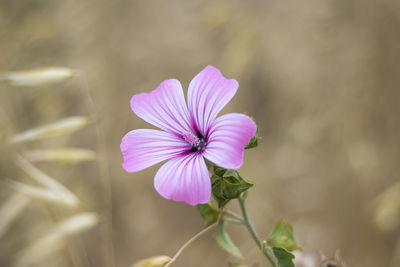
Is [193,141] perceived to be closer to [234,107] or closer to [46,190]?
[46,190]

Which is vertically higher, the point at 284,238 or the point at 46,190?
the point at 46,190

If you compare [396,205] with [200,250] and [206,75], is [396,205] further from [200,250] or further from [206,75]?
[206,75]

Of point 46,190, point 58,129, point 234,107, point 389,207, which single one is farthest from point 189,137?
point 234,107

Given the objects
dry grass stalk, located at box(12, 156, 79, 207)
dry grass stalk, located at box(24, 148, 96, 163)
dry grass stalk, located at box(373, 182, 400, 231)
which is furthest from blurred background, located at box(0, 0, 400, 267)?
dry grass stalk, located at box(12, 156, 79, 207)

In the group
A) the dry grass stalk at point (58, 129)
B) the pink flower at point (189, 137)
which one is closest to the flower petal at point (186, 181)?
the pink flower at point (189, 137)

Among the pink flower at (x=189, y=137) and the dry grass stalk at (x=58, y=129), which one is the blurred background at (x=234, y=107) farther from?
the pink flower at (x=189, y=137)

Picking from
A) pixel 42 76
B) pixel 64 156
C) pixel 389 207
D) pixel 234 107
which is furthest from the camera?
pixel 234 107

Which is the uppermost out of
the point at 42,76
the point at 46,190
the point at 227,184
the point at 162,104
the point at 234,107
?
the point at 234,107
